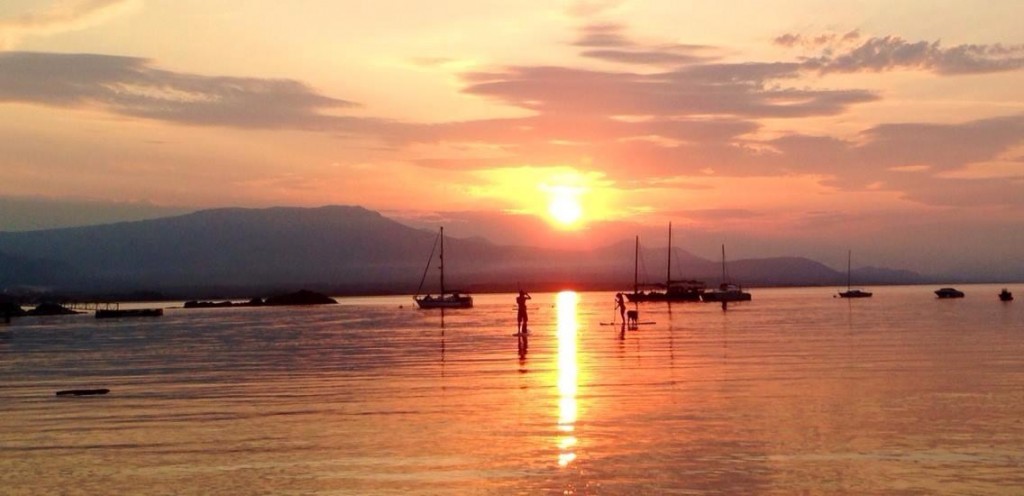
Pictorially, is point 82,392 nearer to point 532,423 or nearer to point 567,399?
point 567,399

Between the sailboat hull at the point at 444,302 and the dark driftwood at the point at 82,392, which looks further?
the sailboat hull at the point at 444,302

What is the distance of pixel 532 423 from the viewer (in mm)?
20406

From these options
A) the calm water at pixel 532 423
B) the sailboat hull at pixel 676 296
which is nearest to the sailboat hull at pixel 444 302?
the sailboat hull at pixel 676 296

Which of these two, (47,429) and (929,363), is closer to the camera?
(47,429)

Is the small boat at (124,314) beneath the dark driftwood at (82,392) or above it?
above

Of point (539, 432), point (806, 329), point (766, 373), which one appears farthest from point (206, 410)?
point (806, 329)

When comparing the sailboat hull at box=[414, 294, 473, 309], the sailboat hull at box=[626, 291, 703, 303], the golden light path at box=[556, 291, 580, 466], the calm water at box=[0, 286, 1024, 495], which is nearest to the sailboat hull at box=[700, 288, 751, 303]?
the sailboat hull at box=[626, 291, 703, 303]

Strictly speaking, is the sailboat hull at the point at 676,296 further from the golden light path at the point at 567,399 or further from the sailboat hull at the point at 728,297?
the golden light path at the point at 567,399

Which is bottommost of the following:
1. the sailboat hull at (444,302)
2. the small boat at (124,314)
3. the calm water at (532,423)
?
the calm water at (532,423)

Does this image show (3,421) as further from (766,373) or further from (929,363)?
(929,363)

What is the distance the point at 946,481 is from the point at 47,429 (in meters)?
16.1

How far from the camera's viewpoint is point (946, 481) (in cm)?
1478

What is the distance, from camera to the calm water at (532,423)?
15.4 metres

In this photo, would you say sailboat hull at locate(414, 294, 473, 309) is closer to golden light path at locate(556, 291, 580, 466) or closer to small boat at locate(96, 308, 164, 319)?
small boat at locate(96, 308, 164, 319)
